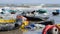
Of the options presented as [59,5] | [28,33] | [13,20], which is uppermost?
[59,5]

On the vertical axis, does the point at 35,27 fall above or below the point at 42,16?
below

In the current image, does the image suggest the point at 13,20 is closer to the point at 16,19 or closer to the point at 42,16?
the point at 16,19

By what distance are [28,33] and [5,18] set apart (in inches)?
10.2

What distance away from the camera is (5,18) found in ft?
3.41

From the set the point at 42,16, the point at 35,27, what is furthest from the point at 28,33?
the point at 42,16

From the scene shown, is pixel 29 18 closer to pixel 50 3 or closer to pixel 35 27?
pixel 35 27

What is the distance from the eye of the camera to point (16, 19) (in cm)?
105

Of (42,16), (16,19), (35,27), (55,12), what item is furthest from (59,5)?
(16,19)

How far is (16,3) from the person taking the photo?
3.43ft

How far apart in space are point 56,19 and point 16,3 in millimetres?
410

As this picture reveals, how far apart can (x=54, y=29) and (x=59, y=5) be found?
0.77ft

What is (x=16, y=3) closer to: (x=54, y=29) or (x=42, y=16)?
(x=42, y=16)

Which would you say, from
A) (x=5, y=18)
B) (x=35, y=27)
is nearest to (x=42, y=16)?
(x=35, y=27)

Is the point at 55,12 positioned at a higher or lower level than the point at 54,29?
higher
